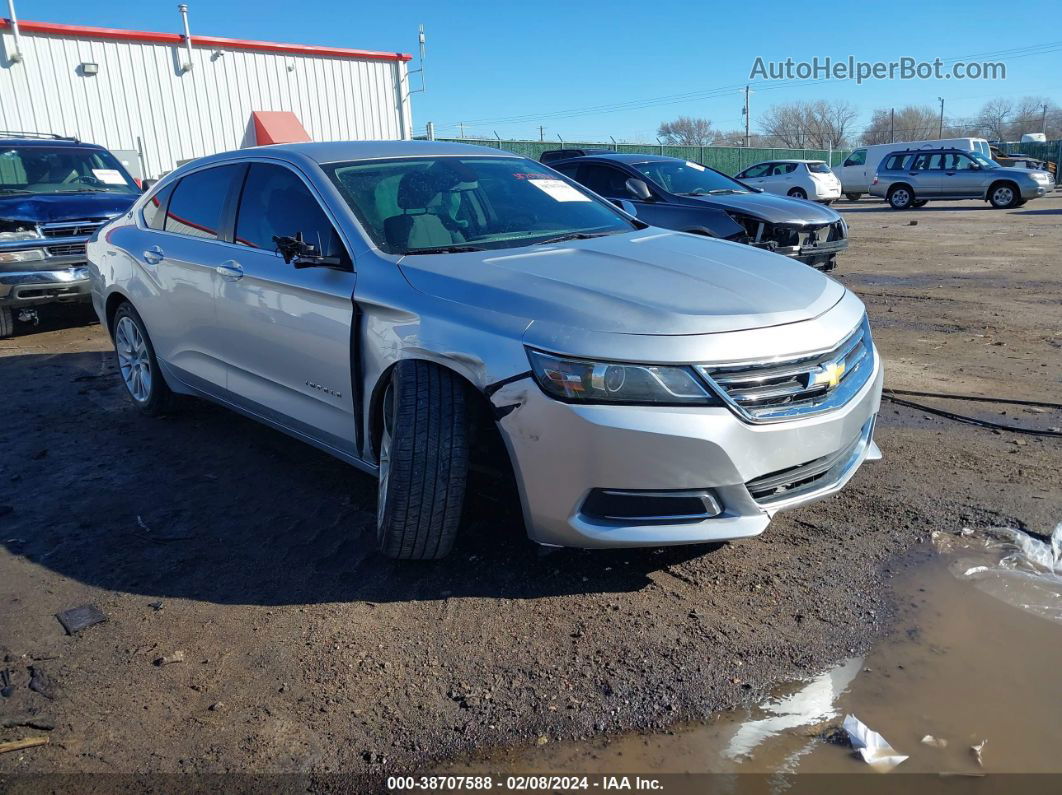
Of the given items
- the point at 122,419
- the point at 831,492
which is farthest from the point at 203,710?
the point at 122,419

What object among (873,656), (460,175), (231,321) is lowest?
(873,656)

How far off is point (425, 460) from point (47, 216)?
694 centimetres

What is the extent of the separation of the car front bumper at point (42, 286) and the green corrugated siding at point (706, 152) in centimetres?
2384

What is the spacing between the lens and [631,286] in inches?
126

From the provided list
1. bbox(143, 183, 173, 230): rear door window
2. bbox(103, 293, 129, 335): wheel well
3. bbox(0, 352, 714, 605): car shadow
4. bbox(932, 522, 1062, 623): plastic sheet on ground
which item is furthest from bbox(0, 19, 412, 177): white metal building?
bbox(932, 522, 1062, 623): plastic sheet on ground

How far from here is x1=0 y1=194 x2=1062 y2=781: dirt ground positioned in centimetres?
254

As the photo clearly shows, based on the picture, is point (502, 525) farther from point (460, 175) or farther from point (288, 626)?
point (460, 175)

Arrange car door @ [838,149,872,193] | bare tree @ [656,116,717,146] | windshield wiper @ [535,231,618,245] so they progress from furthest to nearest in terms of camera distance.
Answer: bare tree @ [656,116,717,146] < car door @ [838,149,872,193] < windshield wiper @ [535,231,618,245]

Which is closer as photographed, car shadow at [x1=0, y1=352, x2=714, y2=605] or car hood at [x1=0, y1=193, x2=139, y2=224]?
car shadow at [x1=0, y1=352, x2=714, y2=605]

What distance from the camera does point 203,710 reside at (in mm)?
2631

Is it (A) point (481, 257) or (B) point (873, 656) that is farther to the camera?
(A) point (481, 257)

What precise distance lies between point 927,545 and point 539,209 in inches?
91.2

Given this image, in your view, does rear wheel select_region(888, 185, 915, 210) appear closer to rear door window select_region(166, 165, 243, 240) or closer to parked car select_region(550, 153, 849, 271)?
parked car select_region(550, 153, 849, 271)

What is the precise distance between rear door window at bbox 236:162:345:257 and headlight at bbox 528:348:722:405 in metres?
1.38
